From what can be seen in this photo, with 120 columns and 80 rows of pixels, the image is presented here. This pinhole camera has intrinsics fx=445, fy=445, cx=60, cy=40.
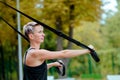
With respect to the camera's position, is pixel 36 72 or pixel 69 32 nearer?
pixel 36 72

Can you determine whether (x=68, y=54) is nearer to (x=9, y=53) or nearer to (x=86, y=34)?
(x=9, y=53)

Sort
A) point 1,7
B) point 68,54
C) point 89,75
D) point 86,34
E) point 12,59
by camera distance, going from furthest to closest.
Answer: point 86,34
point 89,75
point 12,59
point 1,7
point 68,54

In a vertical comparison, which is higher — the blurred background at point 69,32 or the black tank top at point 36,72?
the blurred background at point 69,32

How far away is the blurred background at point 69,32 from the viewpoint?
69.9 feet

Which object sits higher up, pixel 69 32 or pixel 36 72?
pixel 69 32

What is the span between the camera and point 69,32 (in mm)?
23781

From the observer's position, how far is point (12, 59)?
2939 centimetres

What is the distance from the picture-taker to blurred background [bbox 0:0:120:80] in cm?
2131

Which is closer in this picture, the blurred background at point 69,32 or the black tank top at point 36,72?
the black tank top at point 36,72

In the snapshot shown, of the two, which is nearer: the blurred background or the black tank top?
the black tank top

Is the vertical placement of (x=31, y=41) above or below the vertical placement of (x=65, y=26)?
below

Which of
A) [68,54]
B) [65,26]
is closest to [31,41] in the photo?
[68,54]

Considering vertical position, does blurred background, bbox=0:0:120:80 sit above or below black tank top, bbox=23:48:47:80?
above

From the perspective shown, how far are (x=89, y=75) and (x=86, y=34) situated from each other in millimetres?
13380
